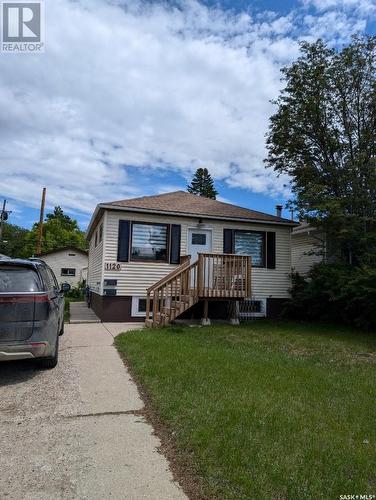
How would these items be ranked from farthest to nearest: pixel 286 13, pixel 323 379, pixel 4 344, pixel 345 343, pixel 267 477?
pixel 286 13 → pixel 345 343 → pixel 323 379 → pixel 4 344 → pixel 267 477

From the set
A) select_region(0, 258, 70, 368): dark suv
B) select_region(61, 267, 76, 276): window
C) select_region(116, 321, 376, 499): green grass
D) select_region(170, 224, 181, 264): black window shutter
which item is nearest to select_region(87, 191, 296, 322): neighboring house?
select_region(170, 224, 181, 264): black window shutter

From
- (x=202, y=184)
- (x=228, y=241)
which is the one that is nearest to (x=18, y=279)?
(x=228, y=241)

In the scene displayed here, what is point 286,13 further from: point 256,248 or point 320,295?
point 320,295

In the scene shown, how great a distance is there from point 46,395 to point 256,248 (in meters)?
9.90

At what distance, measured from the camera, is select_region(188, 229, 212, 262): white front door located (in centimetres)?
1261

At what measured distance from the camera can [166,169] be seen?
18.7m

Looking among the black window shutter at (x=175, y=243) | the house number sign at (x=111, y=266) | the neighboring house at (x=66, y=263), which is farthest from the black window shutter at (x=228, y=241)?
the neighboring house at (x=66, y=263)

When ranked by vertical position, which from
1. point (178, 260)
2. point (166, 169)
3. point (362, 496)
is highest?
point (166, 169)

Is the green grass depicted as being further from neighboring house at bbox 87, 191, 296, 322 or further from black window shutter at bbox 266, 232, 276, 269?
black window shutter at bbox 266, 232, 276, 269

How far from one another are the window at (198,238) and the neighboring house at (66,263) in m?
24.1

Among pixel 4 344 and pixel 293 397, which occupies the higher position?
pixel 4 344

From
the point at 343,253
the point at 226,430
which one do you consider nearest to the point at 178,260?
the point at 343,253

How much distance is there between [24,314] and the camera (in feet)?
16.3

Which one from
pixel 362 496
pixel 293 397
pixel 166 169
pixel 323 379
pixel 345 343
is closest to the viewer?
pixel 362 496
